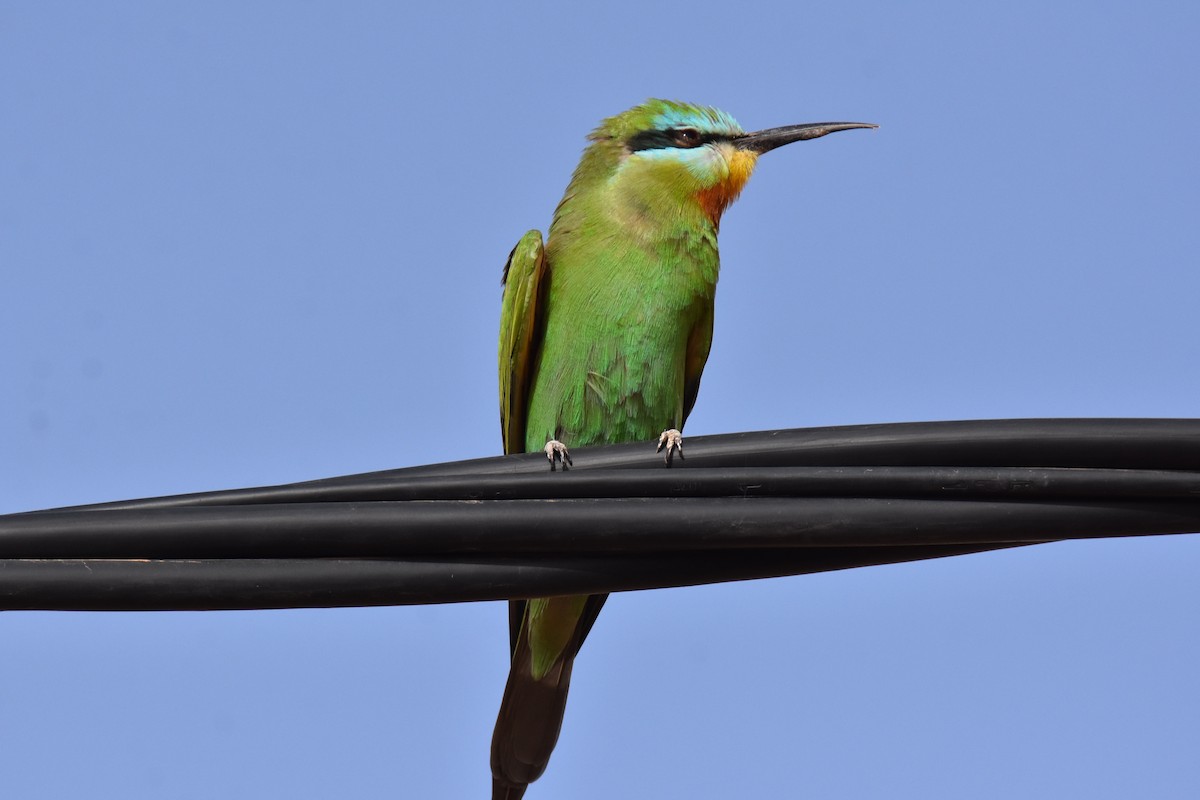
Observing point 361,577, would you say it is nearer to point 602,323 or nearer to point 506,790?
point 506,790

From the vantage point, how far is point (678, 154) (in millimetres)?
5566

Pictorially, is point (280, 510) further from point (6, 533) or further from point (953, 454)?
point (953, 454)

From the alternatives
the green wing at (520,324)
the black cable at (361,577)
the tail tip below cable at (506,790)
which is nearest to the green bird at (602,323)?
the green wing at (520,324)

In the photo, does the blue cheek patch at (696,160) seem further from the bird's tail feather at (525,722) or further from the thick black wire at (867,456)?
the thick black wire at (867,456)

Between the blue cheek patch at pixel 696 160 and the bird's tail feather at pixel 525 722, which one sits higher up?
the blue cheek patch at pixel 696 160

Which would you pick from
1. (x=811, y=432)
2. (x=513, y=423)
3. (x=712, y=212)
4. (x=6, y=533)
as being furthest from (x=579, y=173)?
(x=6, y=533)

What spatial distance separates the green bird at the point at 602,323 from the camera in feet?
15.7

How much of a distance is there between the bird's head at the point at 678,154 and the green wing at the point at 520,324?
1.52 ft

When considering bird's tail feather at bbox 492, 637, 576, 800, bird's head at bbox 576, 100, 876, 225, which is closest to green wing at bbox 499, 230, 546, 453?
bird's head at bbox 576, 100, 876, 225

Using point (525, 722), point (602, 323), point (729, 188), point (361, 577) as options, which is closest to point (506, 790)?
point (525, 722)

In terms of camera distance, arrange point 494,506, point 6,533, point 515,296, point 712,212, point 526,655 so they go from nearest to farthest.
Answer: point 6,533 → point 494,506 → point 526,655 → point 515,296 → point 712,212

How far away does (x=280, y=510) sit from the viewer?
2.13 m

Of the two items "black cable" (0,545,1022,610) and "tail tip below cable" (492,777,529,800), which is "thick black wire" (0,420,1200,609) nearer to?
"black cable" (0,545,1022,610)

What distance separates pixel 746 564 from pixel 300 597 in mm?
720
